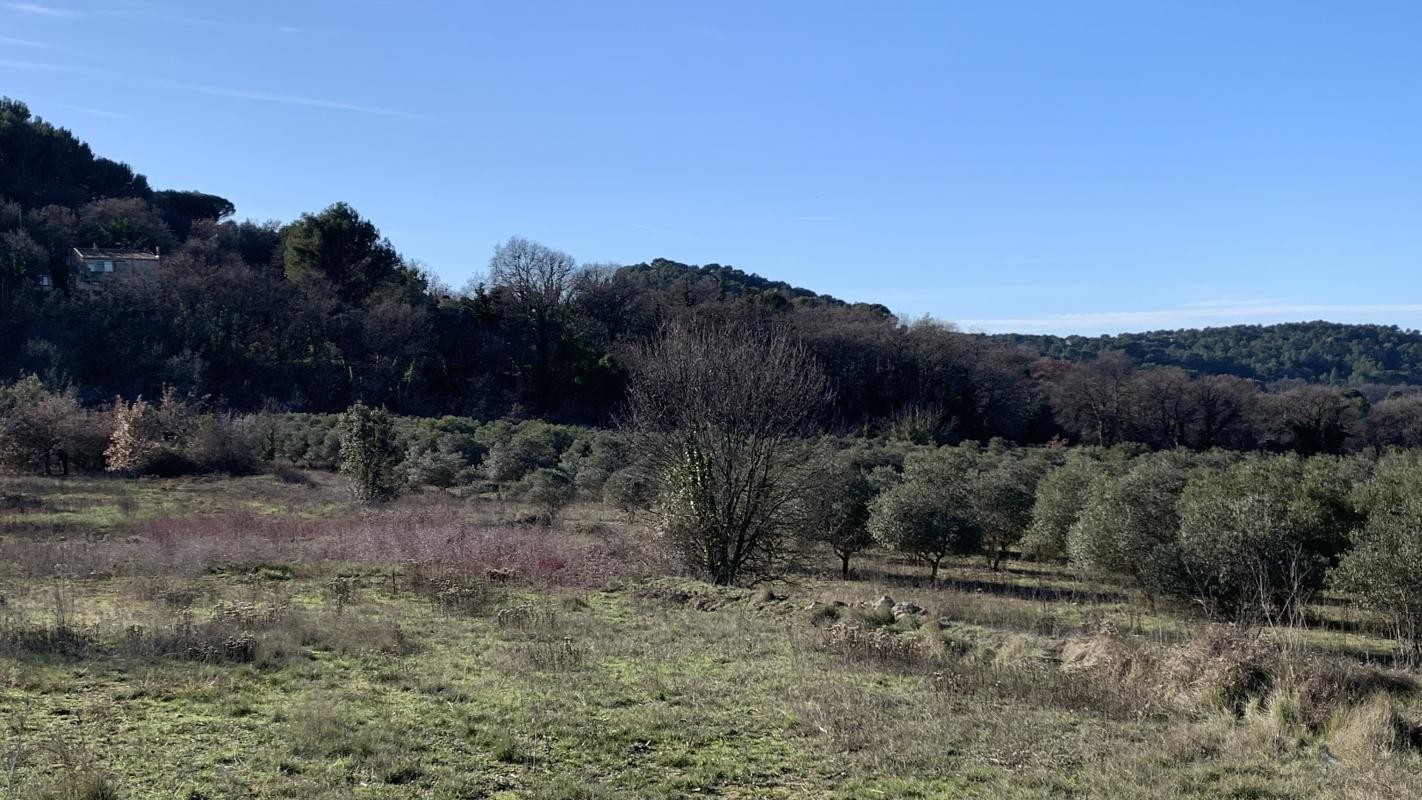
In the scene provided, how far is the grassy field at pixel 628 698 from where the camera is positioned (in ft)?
20.8

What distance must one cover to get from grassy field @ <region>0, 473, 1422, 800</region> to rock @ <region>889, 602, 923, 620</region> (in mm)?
292

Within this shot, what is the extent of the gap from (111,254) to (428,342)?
22.0 meters

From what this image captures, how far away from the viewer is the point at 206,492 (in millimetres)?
31453

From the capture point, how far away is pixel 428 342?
2362 inches

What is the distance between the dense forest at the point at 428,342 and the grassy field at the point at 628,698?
3689cm

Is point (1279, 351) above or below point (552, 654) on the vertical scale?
above

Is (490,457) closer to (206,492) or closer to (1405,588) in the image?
(206,492)

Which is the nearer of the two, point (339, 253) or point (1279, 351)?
point (339, 253)

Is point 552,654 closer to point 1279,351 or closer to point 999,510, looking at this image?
point 999,510

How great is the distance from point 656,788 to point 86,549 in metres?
15.8

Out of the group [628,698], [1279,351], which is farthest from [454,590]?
[1279,351]

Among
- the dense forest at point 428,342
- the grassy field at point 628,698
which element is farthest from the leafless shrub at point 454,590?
the dense forest at point 428,342

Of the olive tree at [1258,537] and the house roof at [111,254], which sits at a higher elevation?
the house roof at [111,254]

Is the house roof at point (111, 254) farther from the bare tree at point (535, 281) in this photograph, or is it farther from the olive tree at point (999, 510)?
the olive tree at point (999, 510)
